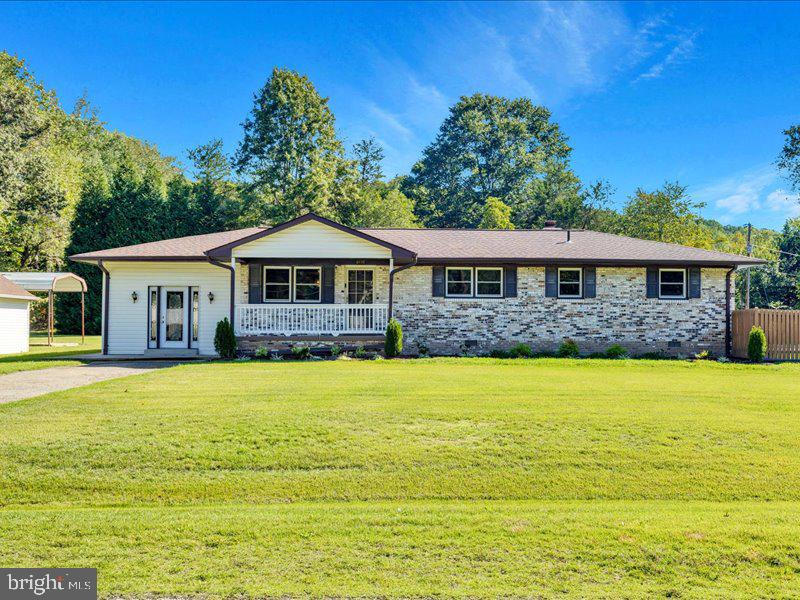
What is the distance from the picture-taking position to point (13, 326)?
20109 mm

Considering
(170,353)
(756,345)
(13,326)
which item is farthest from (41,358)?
(756,345)

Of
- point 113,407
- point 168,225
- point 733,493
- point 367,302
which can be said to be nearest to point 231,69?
point 168,225

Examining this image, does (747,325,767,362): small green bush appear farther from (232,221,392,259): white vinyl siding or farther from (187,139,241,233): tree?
(187,139,241,233): tree

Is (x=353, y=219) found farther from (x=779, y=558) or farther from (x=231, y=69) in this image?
(x=779, y=558)

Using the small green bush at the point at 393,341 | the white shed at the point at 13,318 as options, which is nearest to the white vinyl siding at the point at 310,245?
the small green bush at the point at 393,341

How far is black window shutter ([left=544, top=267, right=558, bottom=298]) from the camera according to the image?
1861 cm

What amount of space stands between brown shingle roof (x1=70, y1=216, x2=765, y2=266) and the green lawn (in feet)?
26.0

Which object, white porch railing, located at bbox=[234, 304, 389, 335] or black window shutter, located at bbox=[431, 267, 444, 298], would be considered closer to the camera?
white porch railing, located at bbox=[234, 304, 389, 335]

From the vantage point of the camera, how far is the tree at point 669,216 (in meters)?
36.8

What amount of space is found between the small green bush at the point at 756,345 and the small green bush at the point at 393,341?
11.1m

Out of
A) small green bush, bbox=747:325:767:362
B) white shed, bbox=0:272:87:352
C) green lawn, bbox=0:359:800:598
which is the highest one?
white shed, bbox=0:272:87:352

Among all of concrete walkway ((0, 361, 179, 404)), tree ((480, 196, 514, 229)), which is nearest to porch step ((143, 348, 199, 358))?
concrete walkway ((0, 361, 179, 404))

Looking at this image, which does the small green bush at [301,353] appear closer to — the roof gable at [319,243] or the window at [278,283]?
the window at [278,283]

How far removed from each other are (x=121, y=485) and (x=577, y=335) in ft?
51.2
